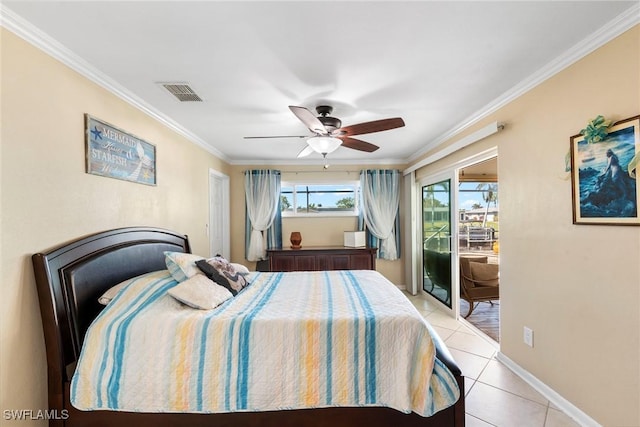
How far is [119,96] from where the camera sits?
2.19m

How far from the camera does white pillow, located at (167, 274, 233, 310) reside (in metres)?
1.86

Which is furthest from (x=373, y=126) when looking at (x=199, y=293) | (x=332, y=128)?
(x=199, y=293)

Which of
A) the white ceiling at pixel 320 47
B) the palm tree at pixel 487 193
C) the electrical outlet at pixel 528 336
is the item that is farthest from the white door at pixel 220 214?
the palm tree at pixel 487 193

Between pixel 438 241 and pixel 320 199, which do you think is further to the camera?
pixel 320 199

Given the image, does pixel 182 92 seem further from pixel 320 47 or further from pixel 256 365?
pixel 256 365

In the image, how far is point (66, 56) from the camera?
1.71m

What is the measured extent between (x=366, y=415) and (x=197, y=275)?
1458 mm

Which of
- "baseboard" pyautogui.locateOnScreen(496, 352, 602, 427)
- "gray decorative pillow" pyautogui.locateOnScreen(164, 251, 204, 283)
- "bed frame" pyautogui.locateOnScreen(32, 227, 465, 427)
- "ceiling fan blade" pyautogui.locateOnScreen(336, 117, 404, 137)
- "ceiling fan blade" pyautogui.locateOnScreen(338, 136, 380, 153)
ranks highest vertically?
"ceiling fan blade" pyautogui.locateOnScreen(336, 117, 404, 137)

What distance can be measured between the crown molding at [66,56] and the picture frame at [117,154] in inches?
10.8

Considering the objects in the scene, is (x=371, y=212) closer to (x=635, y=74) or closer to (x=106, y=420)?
(x=635, y=74)

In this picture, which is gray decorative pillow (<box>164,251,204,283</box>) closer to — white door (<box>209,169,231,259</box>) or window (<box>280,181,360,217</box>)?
white door (<box>209,169,231,259</box>)

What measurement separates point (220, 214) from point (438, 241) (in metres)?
3.41

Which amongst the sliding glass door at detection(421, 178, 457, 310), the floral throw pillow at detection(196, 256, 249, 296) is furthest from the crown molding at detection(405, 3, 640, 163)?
the floral throw pillow at detection(196, 256, 249, 296)

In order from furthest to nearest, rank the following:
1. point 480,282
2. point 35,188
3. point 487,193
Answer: point 487,193
point 480,282
point 35,188
